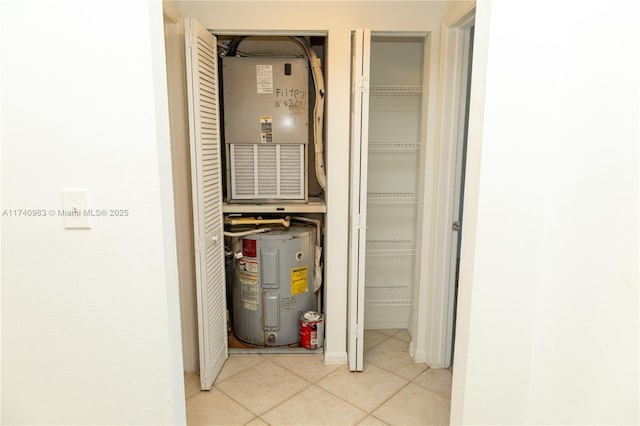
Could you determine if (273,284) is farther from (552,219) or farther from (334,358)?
(552,219)

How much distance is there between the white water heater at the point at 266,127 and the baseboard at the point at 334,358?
105 cm

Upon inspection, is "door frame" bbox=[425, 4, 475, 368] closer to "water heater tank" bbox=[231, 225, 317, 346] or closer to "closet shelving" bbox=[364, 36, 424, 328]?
"closet shelving" bbox=[364, 36, 424, 328]

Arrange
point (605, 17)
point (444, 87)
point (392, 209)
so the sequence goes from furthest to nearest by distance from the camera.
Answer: point (392, 209) → point (444, 87) → point (605, 17)

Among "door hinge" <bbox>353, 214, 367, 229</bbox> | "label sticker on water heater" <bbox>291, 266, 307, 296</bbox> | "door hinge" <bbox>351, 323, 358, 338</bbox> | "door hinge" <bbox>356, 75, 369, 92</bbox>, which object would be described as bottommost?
"door hinge" <bbox>351, 323, 358, 338</bbox>

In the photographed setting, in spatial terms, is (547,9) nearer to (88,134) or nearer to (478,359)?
(478,359)

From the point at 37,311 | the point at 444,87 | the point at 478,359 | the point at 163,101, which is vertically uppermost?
the point at 444,87

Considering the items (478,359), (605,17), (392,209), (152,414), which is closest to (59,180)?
(152,414)

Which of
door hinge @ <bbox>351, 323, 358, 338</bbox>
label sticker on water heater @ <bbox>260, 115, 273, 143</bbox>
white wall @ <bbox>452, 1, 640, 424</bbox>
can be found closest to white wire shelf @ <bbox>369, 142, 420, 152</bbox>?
label sticker on water heater @ <bbox>260, 115, 273, 143</bbox>

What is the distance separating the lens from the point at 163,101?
1.31m

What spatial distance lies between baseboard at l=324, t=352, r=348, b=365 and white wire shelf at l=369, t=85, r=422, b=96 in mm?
1754

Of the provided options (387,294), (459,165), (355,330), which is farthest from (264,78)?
(387,294)

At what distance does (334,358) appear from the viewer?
2791 millimetres

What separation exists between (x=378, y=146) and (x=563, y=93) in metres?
1.69

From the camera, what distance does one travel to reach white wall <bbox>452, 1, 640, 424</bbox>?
3.78 ft
